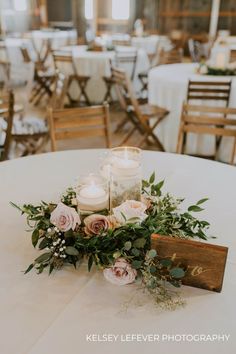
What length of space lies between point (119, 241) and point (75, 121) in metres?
1.36

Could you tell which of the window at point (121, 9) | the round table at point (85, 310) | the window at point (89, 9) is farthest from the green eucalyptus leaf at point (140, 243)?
the window at point (89, 9)

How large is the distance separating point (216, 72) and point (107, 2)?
700 centimetres

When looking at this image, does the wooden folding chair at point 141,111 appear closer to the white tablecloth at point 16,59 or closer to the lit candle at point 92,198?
the lit candle at point 92,198

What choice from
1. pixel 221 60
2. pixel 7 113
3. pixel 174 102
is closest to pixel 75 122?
pixel 7 113

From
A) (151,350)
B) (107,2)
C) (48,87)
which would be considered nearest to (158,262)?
(151,350)

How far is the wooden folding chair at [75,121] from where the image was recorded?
216cm

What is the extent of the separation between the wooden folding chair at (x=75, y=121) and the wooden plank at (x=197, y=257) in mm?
1394

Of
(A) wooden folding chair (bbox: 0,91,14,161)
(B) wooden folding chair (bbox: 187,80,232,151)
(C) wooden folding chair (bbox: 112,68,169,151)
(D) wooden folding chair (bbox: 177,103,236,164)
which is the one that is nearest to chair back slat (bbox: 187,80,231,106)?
(B) wooden folding chair (bbox: 187,80,232,151)

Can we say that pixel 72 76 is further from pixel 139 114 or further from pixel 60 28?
pixel 60 28

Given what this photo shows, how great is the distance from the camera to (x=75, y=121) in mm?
2205

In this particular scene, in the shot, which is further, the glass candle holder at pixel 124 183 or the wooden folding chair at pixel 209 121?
the wooden folding chair at pixel 209 121

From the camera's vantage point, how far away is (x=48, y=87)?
559cm

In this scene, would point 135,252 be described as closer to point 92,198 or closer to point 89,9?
point 92,198

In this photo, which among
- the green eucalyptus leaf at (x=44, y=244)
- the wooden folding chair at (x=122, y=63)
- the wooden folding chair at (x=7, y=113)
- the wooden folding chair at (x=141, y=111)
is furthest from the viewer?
the wooden folding chair at (x=122, y=63)
